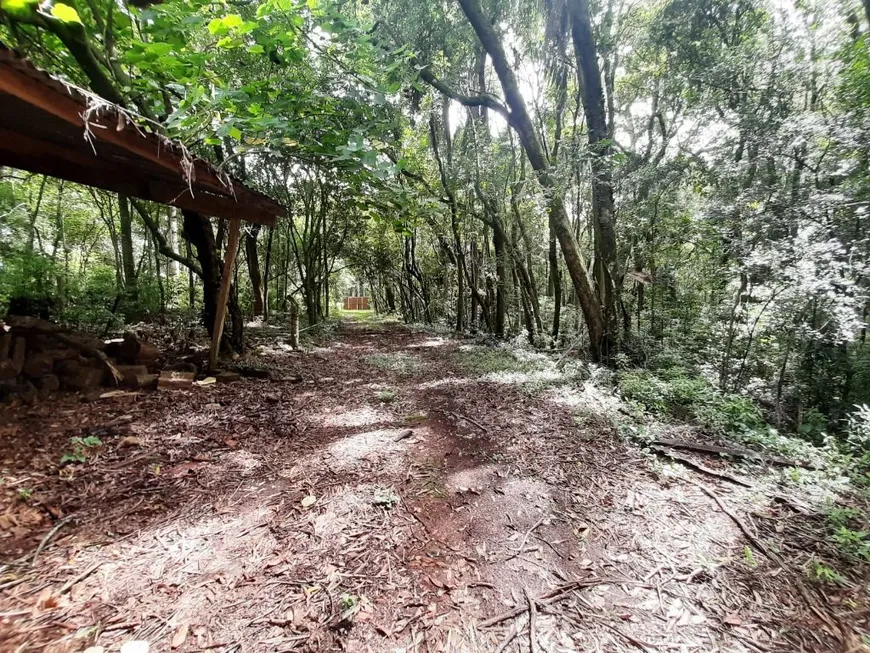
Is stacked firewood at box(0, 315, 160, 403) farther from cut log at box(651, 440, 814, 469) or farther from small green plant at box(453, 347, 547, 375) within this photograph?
cut log at box(651, 440, 814, 469)

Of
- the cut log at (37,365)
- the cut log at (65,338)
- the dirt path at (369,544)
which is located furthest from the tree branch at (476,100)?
the cut log at (37,365)

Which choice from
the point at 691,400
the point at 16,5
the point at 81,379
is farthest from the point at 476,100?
the point at 81,379

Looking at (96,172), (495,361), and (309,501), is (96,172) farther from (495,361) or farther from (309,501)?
(495,361)

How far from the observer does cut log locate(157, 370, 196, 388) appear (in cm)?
459

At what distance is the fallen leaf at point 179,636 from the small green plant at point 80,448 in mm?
1989

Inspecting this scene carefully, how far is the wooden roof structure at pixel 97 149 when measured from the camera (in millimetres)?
2123

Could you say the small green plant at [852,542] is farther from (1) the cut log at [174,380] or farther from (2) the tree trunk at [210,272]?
(2) the tree trunk at [210,272]

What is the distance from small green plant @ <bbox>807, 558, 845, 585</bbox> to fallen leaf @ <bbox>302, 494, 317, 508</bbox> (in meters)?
3.04

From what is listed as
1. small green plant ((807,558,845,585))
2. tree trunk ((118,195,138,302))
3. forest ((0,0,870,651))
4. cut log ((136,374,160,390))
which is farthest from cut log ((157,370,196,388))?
small green plant ((807,558,845,585))

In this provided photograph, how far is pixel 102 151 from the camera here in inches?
151

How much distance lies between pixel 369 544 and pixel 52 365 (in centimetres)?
426

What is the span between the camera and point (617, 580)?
2.03 metres

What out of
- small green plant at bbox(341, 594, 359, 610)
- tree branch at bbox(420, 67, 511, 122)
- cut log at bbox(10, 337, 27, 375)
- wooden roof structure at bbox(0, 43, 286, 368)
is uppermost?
tree branch at bbox(420, 67, 511, 122)

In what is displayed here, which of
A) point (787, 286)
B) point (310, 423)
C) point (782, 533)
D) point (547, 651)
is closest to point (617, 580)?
point (547, 651)
